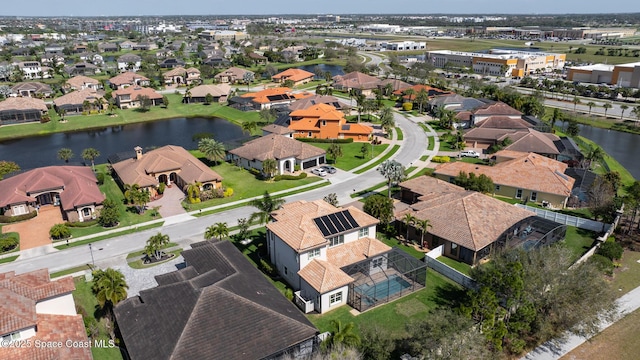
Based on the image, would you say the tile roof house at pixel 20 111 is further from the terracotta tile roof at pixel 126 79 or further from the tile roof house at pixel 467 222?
the tile roof house at pixel 467 222

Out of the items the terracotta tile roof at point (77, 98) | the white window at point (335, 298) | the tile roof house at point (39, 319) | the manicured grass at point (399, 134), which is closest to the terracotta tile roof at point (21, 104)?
the terracotta tile roof at point (77, 98)

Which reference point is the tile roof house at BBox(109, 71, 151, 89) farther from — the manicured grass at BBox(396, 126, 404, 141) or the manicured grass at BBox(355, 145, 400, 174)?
the manicured grass at BBox(355, 145, 400, 174)

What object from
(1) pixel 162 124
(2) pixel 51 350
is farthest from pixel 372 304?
(1) pixel 162 124

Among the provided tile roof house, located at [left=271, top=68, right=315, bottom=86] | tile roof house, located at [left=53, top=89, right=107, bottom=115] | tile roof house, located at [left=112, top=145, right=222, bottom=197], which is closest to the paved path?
tile roof house, located at [left=112, top=145, right=222, bottom=197]

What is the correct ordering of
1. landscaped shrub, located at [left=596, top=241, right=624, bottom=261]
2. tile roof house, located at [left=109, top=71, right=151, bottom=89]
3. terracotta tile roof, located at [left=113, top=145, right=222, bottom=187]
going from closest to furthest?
→ 1. landscaped shrub, located at [left=596, top=241, right=624, bottom=261]
2. terracotta tile roof, located at [left=113, top=145, right=222, bottom=187]
3. tile roof house, located at [left=109, top=71, right=151, bottom=89]

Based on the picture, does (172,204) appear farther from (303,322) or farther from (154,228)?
(303,322)
